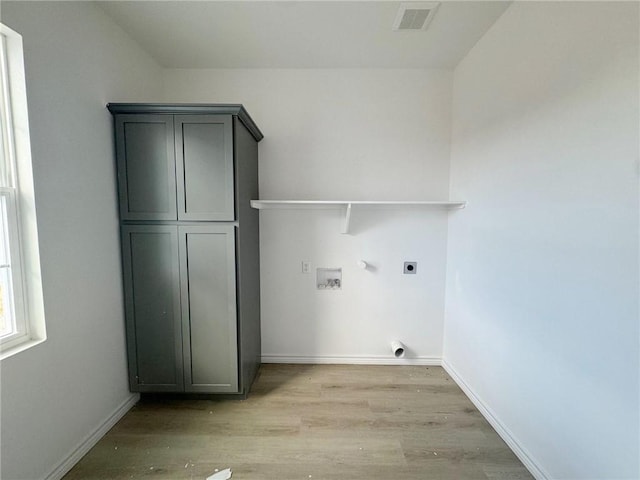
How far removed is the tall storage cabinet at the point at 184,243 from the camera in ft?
5.51

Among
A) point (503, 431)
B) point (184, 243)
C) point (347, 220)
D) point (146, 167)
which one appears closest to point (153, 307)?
point (184, 243)

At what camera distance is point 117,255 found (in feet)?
5.68

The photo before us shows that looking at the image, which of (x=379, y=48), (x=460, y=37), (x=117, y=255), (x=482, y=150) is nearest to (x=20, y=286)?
(x=117, y=255)

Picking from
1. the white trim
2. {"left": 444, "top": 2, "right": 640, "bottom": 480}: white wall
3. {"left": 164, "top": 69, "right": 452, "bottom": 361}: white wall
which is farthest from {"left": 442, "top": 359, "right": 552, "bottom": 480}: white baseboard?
{"left": 164, "top": 69, "right": 452, "bottom": 361}: white wall

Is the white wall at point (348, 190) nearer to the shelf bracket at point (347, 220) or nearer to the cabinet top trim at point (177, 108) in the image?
the shelf bracket at point (347, 220)

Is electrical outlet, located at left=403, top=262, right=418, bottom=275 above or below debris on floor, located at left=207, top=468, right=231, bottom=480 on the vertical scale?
above

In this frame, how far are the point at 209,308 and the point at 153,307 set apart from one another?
1.28 ft

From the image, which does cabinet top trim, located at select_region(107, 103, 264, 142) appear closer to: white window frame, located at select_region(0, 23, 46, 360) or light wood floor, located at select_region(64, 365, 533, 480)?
white window frame, located at select_region(0, 23, 46, 360)

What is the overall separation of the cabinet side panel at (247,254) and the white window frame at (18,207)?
982 millimetres

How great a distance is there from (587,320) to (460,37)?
193cm

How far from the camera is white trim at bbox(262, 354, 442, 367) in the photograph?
240 cm

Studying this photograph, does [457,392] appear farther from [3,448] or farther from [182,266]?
[3,448]

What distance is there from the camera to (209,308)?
1800 millimetres

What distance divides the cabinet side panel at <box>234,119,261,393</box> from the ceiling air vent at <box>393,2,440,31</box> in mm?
1230
